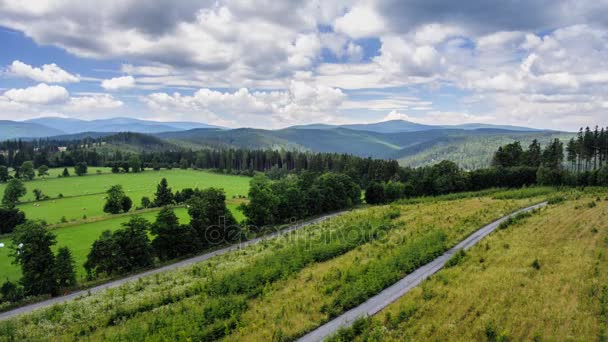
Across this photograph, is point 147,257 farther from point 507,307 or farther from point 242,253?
point 507,307

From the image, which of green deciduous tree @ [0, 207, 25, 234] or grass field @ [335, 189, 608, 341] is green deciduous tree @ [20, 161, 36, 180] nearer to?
green deciduous tree @ [0, 207, 25, 234]

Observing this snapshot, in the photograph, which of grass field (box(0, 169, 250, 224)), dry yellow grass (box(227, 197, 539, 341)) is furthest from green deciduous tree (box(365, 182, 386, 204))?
dry yellow grass (box(227, 197, 539, 341))

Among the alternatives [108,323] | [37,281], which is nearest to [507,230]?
[108,323]

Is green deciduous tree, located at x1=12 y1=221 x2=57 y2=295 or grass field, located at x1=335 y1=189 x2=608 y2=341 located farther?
green deciduous tree, located at x1=12 y1=221 x2=57 y2=295

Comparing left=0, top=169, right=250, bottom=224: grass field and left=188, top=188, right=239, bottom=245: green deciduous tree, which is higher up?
left=188, top=188, right=239, bottom=245: green deciduous tree

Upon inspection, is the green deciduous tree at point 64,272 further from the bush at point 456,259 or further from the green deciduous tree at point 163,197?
the green deciduous tree at point 163,197

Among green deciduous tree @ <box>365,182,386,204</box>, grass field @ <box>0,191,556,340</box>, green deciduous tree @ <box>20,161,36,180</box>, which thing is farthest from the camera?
green deciduous tree @ <box>20,161,36,180</box>
